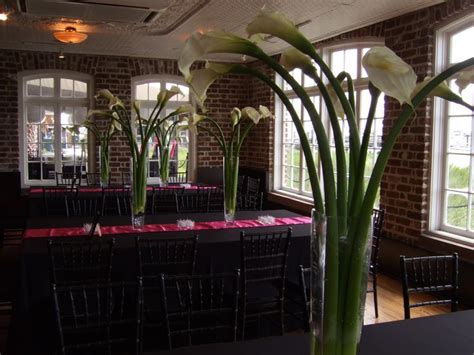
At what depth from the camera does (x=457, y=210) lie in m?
5.32

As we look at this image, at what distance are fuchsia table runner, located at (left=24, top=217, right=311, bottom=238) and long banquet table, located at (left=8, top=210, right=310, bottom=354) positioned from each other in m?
0.07

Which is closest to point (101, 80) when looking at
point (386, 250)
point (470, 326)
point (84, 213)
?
point (84, 213)

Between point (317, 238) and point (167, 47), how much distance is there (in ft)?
25.2

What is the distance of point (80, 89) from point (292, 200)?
4.45m

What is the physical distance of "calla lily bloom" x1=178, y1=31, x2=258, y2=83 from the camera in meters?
1.21

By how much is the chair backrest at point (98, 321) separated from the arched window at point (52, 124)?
20.7 feet

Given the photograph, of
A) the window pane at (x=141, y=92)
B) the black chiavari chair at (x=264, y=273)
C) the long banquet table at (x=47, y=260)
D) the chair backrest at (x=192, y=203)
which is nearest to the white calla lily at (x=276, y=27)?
the long banquet table at (x=47, y=260)

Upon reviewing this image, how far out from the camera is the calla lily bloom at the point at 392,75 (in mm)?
1130

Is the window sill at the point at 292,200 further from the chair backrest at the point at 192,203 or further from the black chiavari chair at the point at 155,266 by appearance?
the black chiavari chair at the point at 155,266

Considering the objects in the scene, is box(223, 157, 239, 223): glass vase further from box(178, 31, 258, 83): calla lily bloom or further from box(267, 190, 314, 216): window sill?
box(178, 31, 258, 83): calla lily bloom

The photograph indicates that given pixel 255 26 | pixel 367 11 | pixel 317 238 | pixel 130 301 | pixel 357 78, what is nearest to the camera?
pixel 255 26

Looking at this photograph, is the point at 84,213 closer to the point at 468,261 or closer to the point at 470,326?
the point at 468,261

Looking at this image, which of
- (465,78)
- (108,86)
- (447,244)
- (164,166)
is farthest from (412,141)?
(108,86)

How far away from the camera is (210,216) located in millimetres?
5227
